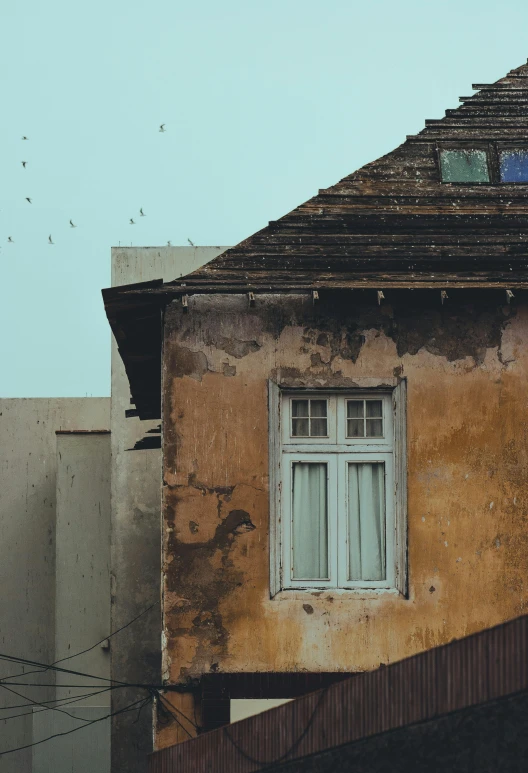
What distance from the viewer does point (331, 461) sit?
36.5 ft

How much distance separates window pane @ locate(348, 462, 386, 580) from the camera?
1106cm

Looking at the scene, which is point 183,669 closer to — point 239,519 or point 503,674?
point 239,519

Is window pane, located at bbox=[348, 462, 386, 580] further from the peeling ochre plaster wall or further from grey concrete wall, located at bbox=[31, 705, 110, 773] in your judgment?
grey concrete wall, located at bbox=[31, 705, 110, 773]

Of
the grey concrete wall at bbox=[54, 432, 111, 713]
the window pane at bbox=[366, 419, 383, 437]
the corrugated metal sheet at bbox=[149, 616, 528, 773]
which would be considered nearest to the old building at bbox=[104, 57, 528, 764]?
the window pane at bbox=[366, 419, 383, 437]

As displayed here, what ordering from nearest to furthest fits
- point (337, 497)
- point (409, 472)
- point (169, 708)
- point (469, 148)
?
point (169, 708) < point (409, 472) < point (337, 497) < point (469, 148)

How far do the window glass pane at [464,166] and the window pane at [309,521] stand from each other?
3609 mm

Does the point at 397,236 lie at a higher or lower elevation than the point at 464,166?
lower

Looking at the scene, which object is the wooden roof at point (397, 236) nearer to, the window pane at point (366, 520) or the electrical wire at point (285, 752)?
the window pane at point (366, 520)

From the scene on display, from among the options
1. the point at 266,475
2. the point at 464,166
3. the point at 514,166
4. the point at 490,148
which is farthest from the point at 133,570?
the point at 514,166

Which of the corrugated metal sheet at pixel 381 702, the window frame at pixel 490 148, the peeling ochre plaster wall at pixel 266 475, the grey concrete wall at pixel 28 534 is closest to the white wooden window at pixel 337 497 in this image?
the peeling ochre plaster wall at pixel 266 475

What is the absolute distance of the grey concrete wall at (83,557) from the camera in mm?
21797

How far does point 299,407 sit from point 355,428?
0.58 metres

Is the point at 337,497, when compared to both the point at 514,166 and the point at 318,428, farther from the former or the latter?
the point at 514,166

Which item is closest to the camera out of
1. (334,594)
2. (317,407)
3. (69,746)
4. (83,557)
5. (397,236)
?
(334,594)
